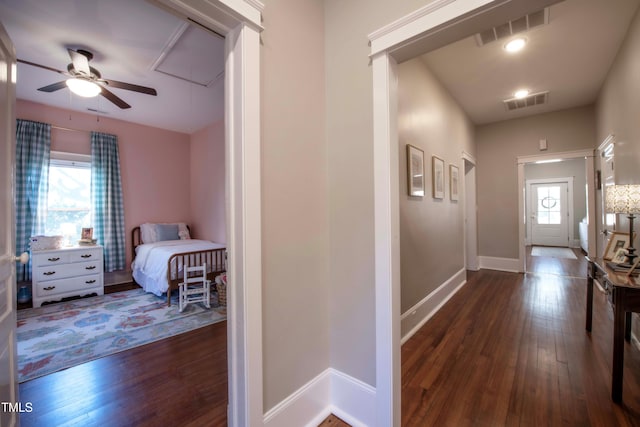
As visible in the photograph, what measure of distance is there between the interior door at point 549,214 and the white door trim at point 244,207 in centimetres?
994

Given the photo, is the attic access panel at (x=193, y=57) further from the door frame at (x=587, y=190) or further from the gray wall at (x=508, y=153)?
the door frame at (x=587, y=190)

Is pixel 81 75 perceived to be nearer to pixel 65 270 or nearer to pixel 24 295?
pixel 65 270

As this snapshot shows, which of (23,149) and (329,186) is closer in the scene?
(329,186)

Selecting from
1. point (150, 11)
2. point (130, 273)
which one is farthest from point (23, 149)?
point (150, 11)

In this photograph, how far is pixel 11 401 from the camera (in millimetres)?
1132

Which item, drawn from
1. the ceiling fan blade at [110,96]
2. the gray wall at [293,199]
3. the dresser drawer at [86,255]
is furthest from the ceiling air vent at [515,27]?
the dresser drawer at [86,255]

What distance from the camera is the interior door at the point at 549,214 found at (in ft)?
25.7

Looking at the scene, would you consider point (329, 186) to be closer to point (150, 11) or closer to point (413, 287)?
point (413, 287)

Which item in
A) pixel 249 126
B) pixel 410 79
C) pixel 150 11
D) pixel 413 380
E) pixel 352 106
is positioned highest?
pixel 150 11

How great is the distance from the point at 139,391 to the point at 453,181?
4.25 metres

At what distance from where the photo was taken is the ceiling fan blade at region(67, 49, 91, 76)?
2.49 meters

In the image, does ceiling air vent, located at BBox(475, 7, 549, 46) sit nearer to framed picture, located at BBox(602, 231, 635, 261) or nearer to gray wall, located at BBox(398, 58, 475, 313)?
gray wall, located at BBox(398, 58, 475, 313)

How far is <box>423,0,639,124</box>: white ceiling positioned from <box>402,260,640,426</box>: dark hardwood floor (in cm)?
281

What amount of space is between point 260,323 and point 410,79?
105 inches
